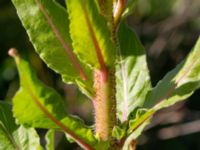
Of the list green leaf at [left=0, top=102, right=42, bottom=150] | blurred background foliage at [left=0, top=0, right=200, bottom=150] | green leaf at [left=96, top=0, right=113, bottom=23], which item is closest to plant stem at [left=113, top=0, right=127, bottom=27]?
green leaf at [left=96, top=0, right=113, bottom=23]

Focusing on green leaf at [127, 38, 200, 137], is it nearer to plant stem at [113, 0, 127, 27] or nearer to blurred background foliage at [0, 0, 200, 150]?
plant stem at [113, 0, 127, 27]

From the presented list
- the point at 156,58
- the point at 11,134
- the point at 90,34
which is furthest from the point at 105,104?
the point at 156,58

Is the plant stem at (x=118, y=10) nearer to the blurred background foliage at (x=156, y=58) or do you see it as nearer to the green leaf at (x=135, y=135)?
the green leaf at (x=135, y=135)

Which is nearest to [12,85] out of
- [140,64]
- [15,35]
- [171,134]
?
[15,35]

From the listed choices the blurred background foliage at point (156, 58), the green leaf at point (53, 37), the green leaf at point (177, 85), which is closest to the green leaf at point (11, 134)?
the green leaf at point (53, 37)

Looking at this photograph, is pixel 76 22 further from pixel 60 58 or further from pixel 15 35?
pixel 15 35

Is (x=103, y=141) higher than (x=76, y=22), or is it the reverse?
(x=76, y=22)
